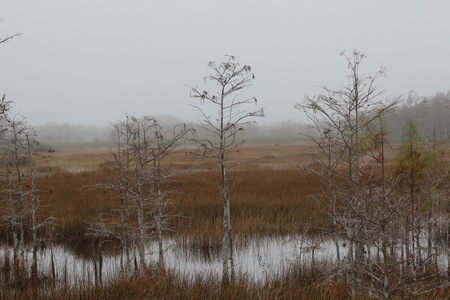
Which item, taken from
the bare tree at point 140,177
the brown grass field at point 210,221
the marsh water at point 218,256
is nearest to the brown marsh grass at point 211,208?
the brown grass field at point 210,221

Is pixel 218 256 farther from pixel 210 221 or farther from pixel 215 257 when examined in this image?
pixel 210 221

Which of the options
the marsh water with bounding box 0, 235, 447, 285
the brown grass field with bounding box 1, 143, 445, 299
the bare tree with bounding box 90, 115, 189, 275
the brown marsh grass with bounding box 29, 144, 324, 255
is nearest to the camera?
the brown grass field with bounding box 1, 143, 445, 299

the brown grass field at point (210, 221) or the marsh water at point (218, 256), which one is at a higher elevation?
the brown grass field at point (210, 221)

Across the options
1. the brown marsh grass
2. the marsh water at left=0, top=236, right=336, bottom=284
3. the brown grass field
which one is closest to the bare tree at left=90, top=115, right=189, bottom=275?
the brown grass field

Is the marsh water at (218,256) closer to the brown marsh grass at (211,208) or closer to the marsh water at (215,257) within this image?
the marsh water at (215,257)

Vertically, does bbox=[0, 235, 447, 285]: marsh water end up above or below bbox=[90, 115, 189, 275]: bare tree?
below

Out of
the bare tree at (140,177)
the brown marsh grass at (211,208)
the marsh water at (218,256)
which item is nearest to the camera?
the bare tree at (140,177)

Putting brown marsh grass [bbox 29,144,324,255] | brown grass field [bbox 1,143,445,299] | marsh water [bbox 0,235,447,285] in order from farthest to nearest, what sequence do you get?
brown marsh grass [bbox 29,144,324,255], marsh water [bbox 0,235,447,285], brown grass field [bbox 1,143,445,299]

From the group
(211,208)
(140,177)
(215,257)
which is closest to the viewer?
(140,177)

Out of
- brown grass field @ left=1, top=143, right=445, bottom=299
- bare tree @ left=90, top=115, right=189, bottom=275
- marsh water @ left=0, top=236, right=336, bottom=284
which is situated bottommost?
marsh water @ left=0, top=236, right=336, bottom=284

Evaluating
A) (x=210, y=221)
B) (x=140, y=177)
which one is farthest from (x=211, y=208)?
(x=140, y=177)

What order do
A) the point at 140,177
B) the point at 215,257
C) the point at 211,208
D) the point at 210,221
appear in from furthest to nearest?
the point at 211,208 < the point at 210,221 < the point at 215,257 < the point at 140,177

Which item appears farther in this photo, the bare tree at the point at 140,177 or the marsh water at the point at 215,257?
the marsh water at the point at 215,257

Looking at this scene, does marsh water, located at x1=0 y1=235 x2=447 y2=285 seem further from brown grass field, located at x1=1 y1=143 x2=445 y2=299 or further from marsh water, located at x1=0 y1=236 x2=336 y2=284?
brown grass field, located at x1=1 y1=143 x2=445 y2=299
